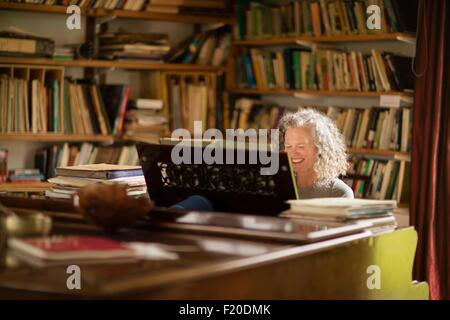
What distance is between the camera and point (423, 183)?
14.1 feet

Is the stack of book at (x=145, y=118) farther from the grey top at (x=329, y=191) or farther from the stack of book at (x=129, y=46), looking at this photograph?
the grey top at (x=329, y=191)

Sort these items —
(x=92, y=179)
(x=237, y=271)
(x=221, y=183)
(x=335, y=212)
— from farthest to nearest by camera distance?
(x=92, y=179)
(x=221, y=183)
(x=335, y=212)
(x=237, y=271)

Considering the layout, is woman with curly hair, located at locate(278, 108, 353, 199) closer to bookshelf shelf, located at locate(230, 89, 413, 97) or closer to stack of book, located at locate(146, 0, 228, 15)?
bookshelf shelf, located at locate(230, 89, 413, 97)

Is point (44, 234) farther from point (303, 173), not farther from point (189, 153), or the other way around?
point (303, 173)

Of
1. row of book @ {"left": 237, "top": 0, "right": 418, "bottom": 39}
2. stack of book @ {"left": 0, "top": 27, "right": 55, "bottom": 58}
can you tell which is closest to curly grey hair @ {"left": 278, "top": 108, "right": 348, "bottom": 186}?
row of book @ {"left": 237, "top": 0, "right": 418, "bottom": 39}

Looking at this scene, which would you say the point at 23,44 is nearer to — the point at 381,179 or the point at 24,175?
the point at 24,175

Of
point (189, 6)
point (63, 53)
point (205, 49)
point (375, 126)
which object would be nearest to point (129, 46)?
point (63, 53)

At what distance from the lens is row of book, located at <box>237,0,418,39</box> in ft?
14.7

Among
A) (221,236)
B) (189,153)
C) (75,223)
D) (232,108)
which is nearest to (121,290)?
(221,236)

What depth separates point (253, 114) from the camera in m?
5.34

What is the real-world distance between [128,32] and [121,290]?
3626mm

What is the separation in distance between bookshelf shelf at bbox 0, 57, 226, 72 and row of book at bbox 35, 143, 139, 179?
48cm

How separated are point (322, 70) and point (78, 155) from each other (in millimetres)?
1567

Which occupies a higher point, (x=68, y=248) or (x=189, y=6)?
(x=189, y=6)
